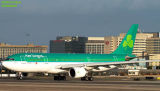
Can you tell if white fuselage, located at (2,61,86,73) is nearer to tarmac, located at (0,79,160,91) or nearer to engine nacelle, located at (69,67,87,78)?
engine nacelle, located at (69,67,87,78)

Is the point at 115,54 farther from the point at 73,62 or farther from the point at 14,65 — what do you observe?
Result: the point at 14,65

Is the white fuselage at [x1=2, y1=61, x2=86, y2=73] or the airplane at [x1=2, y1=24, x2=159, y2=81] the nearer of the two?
the white fuselage at [x1=2, y1=61, x2=86, y2=73]

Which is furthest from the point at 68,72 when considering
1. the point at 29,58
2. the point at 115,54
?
the point at 115,54

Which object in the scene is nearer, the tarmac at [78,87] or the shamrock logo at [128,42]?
the tarmac at [78,87]

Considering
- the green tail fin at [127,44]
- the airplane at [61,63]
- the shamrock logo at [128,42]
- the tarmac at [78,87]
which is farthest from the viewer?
the shamrock logo at [128,42]

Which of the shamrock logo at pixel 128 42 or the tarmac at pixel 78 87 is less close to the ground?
the shamrock logo at pixel 128 42

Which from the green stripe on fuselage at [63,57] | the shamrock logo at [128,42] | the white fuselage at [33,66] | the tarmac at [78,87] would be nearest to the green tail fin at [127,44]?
the shamrock logo at [128,42]

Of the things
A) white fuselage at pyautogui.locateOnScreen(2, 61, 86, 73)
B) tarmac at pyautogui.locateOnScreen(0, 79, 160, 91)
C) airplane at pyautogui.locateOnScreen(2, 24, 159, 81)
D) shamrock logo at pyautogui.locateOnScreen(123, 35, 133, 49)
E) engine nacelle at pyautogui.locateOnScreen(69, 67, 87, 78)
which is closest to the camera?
tarmac at pyautogui.locateOnScreen(0, 79, 160, 91)

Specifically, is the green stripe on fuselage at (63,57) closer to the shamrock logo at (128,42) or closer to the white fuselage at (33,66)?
the white fuselage at (33,66)

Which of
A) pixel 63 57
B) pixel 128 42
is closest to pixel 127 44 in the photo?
pixel 128 42

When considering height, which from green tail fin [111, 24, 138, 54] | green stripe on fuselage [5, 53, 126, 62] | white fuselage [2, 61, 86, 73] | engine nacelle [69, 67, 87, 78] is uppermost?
green tail fin [111, 24, 138, 54]

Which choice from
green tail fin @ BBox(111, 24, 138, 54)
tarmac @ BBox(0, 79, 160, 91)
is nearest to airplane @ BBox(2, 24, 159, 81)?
green tail fin @ BBox(111, 24, 138, 54)

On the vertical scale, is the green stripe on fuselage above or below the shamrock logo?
below

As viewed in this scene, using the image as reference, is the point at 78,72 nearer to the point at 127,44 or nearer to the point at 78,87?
the point at 127,44
